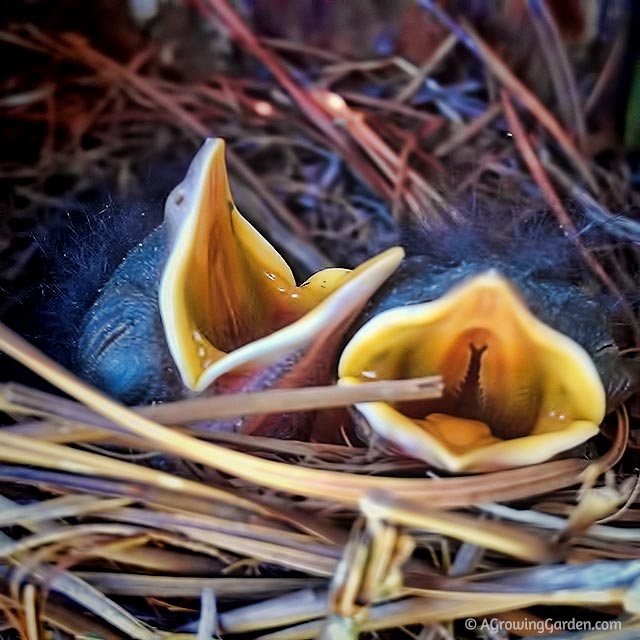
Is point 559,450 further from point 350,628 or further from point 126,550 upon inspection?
point 126,550

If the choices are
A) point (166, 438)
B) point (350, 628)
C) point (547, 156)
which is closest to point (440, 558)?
point (350, 628)

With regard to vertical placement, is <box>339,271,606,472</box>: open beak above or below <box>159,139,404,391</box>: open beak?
below

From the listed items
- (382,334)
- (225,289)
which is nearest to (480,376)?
(382,334)

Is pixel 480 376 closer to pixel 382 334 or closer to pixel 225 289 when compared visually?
pixel 382 334

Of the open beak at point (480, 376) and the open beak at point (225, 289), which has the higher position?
the open beak at point (225, 289)

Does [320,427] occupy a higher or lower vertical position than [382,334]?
lower
